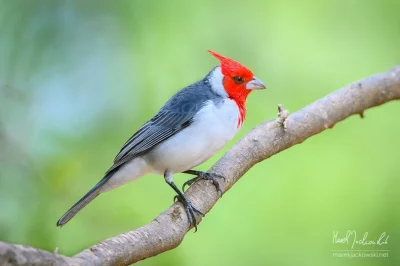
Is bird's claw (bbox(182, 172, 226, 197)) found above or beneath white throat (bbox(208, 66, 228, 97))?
beneath

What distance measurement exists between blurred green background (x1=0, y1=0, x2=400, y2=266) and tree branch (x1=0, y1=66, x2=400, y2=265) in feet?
1.06

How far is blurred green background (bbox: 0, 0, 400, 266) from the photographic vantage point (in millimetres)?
3283

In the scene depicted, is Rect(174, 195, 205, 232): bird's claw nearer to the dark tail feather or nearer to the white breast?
the white breast

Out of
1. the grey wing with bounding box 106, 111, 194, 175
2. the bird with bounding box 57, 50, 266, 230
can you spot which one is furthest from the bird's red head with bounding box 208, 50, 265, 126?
the grey wing with bounding box 106, 111, 194, 175

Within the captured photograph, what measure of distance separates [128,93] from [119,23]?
A: 44cm

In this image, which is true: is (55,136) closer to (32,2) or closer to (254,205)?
(32,2)

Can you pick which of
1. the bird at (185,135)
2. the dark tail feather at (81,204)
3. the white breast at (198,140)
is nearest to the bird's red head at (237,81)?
the bird at (185,135)

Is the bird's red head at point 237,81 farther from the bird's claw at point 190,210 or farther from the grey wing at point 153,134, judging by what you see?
the bird's claw at point 190,210

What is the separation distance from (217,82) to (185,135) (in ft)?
1.30

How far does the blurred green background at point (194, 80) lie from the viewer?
328 cm

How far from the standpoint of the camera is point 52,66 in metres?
3.60

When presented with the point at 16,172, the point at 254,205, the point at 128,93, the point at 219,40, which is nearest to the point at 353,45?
the point at 219,40

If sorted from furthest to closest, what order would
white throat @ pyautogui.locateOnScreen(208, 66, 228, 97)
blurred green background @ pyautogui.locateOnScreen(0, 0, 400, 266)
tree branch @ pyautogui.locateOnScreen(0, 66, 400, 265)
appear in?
1. white throat @ pyautogui.locateOnScreen(208, 66, 228, 97)
2. blurred green background @ pyautogui.locateOnScreen(0, 0, 400, 266)
3. tree branch @ pyautogui.locateOnScreen(0, 66, 400, 265)

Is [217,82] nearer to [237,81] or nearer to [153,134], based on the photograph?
[237,81]
